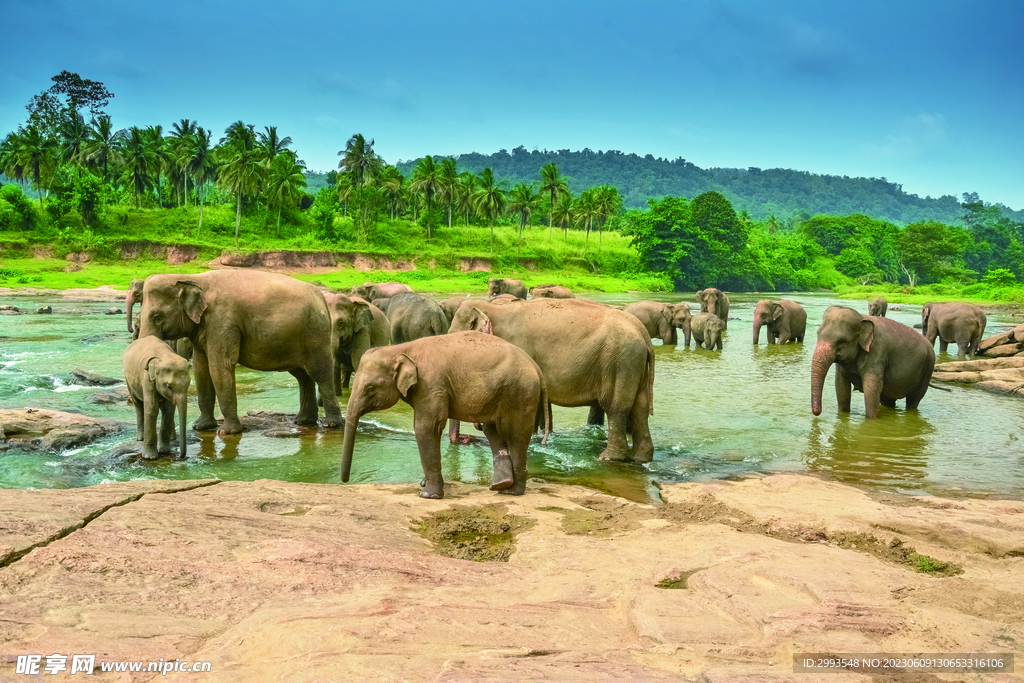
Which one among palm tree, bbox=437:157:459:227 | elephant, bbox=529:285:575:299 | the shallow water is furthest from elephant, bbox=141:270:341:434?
palm tree, bbox=437:157:459:227

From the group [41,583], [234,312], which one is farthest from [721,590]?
[234,312]

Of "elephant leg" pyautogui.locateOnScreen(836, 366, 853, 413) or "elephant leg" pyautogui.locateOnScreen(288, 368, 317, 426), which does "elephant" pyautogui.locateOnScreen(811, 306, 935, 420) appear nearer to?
"elephant leg" pyautogui.locateOnScreen(836, 366, 853, 413)

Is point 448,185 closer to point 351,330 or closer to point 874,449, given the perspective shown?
point 351,330

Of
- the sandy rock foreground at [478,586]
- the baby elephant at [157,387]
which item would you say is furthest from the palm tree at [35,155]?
the sandy rock foreground at [478,586]

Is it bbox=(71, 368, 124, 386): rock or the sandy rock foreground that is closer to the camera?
the sandy rock foreground

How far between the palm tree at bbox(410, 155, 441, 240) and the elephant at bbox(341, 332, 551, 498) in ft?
251

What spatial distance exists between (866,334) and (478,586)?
1001 centimetres

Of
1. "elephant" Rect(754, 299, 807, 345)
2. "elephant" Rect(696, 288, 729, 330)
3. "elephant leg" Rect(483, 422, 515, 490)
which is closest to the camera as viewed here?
"elephant leg" Rect(483, 422, 515, 490)

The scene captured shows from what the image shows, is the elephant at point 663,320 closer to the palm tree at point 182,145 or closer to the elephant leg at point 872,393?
the elephant leg at point 872,393

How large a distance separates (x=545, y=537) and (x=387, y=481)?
112 inches

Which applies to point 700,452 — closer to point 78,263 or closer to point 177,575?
point 177,575

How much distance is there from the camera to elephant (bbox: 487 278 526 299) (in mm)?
24531

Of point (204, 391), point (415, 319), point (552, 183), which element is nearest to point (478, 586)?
point (204, 391)

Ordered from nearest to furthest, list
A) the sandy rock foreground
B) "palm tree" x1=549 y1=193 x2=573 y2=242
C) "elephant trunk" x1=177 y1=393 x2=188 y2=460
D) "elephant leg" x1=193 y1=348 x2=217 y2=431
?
the sandy rock foreground < "elephant trunk" x1=177 y1=393 x2=188 y2=460 < "elephant leg" x1=193 y1=348 x2=217 y2=431 < "palm tree" x1=549 y1=193 x2=573 y2=242
